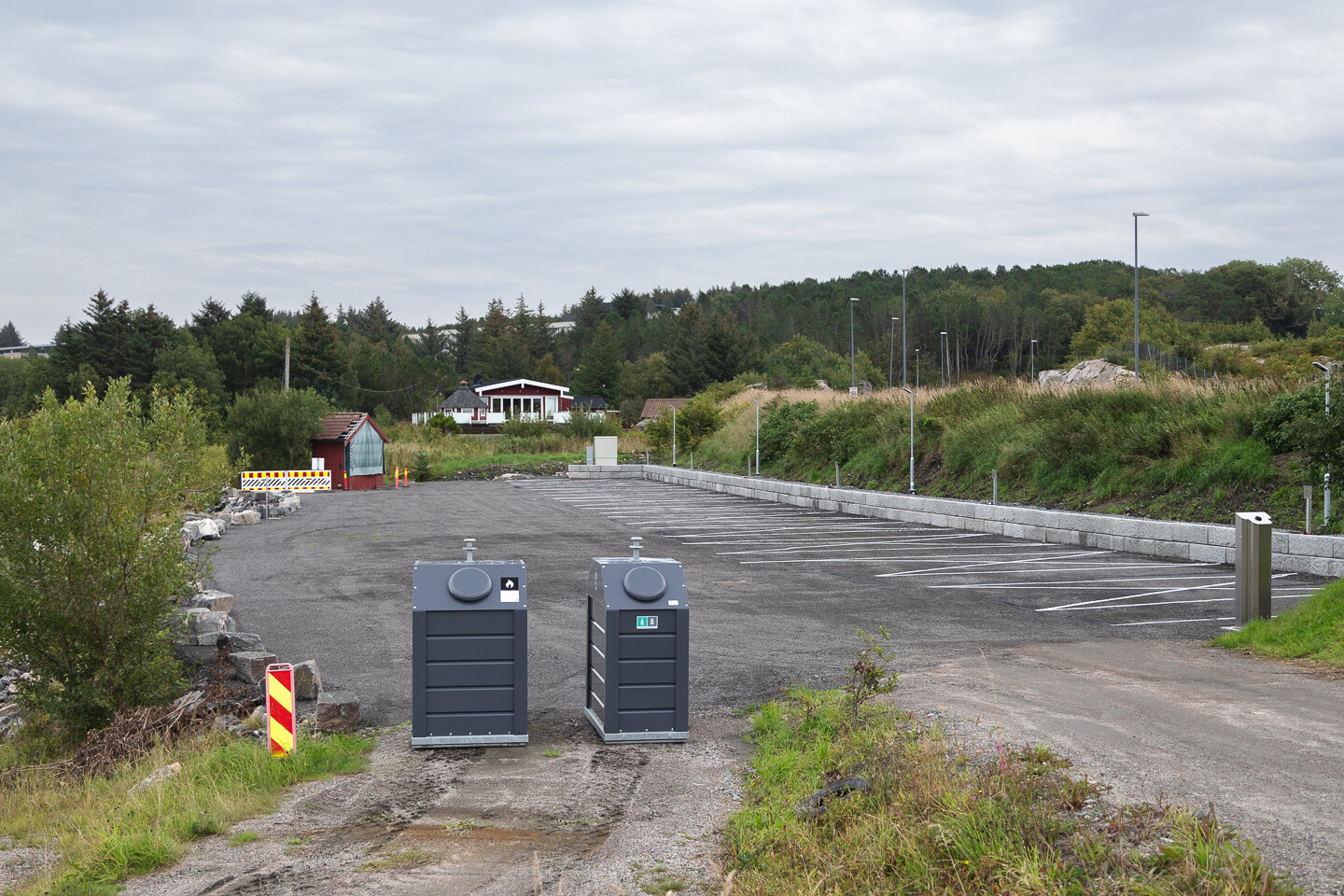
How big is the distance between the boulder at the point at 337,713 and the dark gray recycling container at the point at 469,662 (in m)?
0.71

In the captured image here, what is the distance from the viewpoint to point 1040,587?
45.6ft

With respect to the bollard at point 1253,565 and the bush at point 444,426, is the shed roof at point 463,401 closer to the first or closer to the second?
the bush at point 444,426

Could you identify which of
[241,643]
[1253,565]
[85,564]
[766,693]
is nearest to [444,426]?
[241,643]

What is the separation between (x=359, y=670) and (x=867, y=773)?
18.3 ft

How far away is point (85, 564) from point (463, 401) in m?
89.6

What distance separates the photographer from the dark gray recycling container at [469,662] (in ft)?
23.1

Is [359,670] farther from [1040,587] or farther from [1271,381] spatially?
[1271,381]

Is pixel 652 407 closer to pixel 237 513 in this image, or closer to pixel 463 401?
pixel 463 401

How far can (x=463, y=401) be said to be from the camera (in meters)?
96.9

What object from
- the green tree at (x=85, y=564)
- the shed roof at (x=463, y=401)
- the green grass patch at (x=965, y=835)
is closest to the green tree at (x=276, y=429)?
the green tree at (x=85, y=564)

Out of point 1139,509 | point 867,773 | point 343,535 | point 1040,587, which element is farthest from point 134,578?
point 1139,509

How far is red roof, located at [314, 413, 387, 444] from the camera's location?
45156mm

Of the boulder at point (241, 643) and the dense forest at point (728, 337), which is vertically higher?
the dense forest at point (728, 337)

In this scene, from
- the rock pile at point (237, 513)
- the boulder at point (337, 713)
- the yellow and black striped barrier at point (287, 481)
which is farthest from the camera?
the yellow and black striped barrier at point (287, 481)
